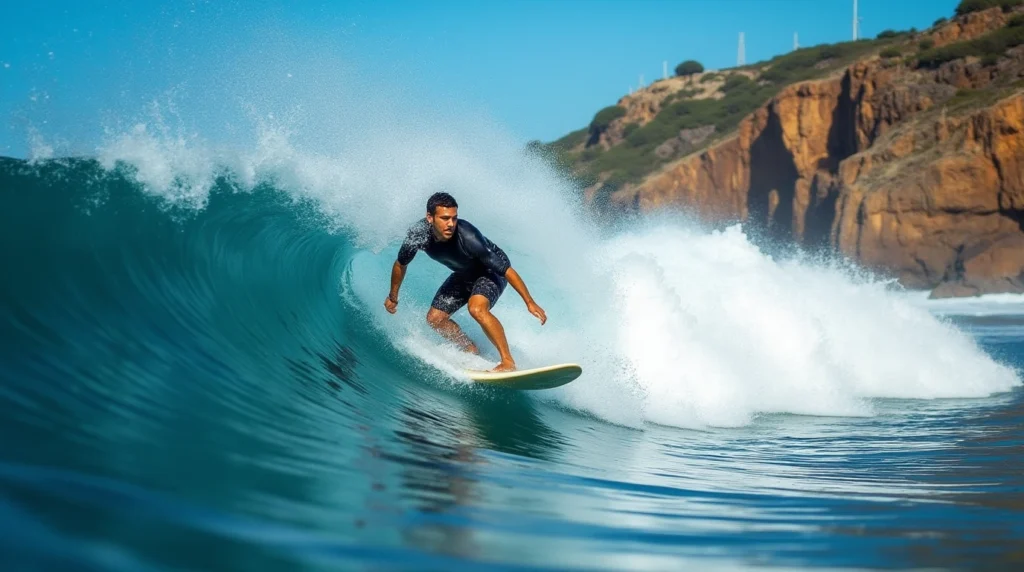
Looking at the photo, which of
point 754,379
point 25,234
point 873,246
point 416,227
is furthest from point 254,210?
point 873,246

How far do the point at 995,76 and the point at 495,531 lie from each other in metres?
40.1

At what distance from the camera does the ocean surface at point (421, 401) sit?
2.56m

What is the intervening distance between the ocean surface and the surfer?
0.52 meters

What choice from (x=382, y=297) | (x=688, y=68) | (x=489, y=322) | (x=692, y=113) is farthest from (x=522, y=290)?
(x=688, y=68)

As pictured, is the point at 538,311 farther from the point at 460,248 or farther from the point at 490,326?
the point at 460,248

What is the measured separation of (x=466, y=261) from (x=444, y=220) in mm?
666

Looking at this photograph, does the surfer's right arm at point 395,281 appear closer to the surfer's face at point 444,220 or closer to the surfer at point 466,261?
the surfer at point 466,261

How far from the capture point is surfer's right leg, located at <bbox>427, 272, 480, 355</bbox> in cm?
693

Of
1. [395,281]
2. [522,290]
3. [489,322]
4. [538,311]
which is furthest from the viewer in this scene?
[395,281]

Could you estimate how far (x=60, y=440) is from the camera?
294 cm

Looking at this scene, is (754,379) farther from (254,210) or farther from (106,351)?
(106,351)

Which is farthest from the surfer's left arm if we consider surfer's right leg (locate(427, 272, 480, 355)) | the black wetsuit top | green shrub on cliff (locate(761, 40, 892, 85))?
green shrub on cliff (locate(761, 40, 892, 85))

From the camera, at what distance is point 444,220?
607cm

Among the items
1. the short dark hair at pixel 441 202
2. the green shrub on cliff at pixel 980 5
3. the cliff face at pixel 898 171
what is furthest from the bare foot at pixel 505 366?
the green shrub on cliff at pixel 980 5
